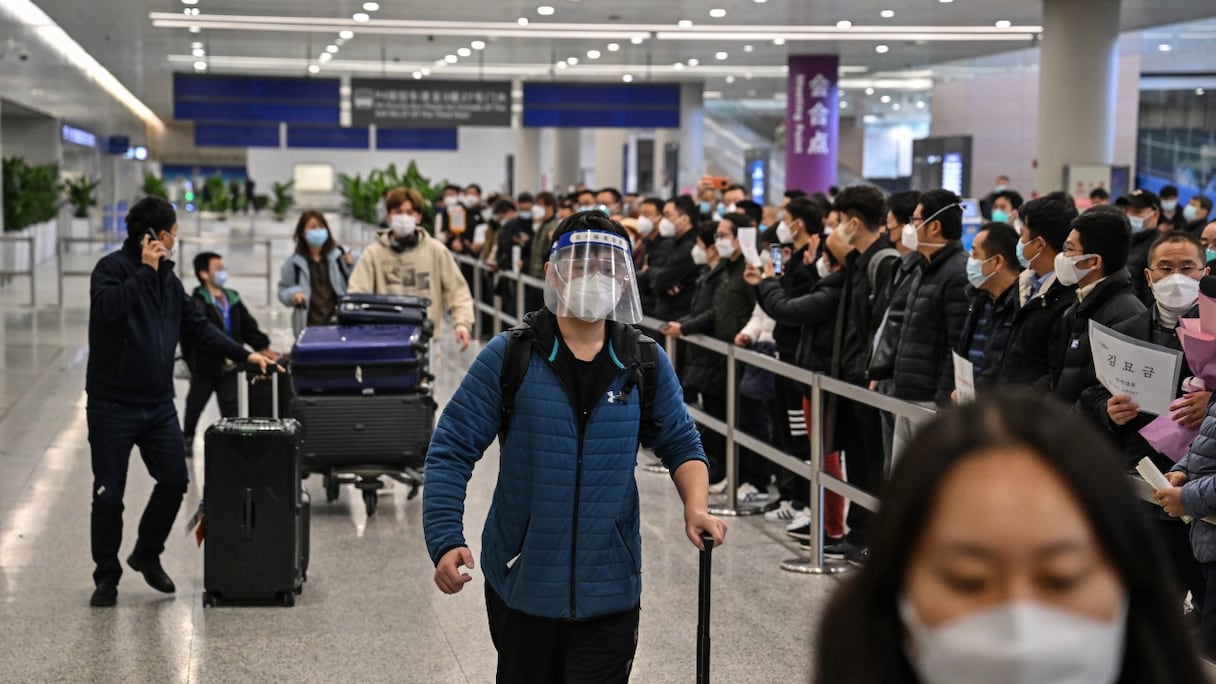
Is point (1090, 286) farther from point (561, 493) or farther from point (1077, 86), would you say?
point (1077, 86)

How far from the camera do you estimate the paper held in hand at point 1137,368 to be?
4523 mm

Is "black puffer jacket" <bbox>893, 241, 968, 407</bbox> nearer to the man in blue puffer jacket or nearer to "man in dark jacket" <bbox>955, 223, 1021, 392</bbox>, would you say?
"man in dark jacket" <bbox>955, 223, 1021, 392</bbox>

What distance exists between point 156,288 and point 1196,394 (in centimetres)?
407

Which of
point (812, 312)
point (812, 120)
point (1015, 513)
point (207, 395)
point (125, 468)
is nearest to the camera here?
point (1015, 513)

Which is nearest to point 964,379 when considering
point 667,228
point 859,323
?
point 859,323

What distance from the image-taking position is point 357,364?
26.4 ft

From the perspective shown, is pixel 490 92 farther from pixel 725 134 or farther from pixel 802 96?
pixel 725 134

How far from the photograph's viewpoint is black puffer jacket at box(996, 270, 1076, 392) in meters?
5.38

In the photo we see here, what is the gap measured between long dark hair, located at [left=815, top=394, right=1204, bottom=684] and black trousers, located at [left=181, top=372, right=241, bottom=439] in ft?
29.9

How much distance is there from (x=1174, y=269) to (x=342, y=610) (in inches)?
142

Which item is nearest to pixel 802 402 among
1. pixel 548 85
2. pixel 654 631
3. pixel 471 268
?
pixel 654 631

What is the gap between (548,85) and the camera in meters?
27.8

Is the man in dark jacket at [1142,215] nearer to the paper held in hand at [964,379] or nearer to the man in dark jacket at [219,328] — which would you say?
the paper held in hand at [964,379]

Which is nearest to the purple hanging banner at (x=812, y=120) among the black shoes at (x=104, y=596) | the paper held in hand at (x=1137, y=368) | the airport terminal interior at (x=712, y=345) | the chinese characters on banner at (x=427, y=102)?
the airport terminal interior at (x=712, y=345)
